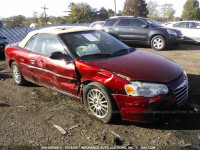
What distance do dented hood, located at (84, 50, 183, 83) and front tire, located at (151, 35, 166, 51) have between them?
643 cm

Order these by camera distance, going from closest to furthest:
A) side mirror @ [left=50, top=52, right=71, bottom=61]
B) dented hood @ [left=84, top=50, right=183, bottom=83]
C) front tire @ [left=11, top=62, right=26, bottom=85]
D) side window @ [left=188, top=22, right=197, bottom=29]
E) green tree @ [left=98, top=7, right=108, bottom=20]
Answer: dented hood @ [left=84, top=50, right=183, bottom=83] → side mirror @ [left=50, top=52, right=71, bottom=61] → front tire @ [left=11, top=62, right=26, bottom=85] → side window @ [left=188, top=22, right=197, bottom=29] → green tree @ [left=98, top=7, right=108, bottom=20]

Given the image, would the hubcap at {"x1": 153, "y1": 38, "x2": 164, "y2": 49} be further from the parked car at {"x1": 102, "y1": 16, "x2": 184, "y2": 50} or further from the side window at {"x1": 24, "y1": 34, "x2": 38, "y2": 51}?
the side window at {"x1": 24, "y1": 34, "x2": 38, "y2": 51}

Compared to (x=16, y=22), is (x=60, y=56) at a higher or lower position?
lower

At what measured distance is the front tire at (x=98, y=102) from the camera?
10.3ft

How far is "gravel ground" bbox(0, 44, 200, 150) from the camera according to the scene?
2.80 metres

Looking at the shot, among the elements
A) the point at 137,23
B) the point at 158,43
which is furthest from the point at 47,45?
the point at 137,23

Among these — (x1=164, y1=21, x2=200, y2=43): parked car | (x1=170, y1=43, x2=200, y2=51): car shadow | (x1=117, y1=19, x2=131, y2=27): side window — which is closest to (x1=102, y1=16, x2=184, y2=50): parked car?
(x1=117, y1=19, x2=131, y2=27): side window

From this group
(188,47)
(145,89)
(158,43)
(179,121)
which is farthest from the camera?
(188,47)

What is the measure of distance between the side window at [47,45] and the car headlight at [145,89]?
5.19 feet

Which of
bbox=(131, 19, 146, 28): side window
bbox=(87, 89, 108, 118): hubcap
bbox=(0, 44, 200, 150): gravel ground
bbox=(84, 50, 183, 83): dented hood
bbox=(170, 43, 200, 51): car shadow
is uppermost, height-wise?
bbox=(131, 19, 146, 28): side window

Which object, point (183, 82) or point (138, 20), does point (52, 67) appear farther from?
point (138, 20)

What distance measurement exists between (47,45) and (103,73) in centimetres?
166

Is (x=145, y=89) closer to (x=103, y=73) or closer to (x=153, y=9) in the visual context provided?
(x=103, y=73)

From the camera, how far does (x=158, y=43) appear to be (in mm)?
10039
